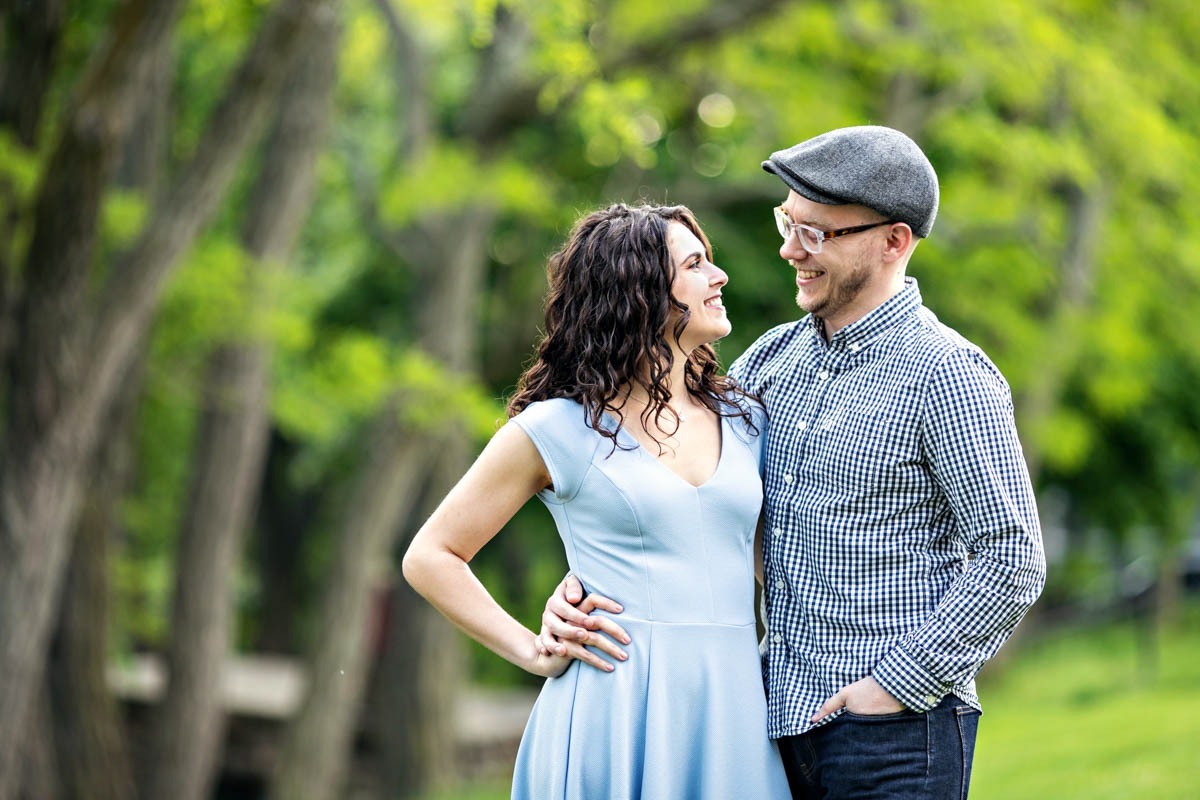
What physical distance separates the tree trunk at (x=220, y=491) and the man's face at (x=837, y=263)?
703 centimetres

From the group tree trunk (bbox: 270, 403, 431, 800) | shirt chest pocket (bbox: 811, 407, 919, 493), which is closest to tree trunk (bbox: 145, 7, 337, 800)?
tree trunk (bbox: 270, 403, 431, 800)

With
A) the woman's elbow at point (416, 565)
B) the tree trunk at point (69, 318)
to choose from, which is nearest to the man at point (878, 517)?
the woman's elbow at point (416, 565)

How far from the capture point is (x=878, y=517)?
2863 mm

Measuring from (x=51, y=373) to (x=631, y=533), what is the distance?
486cm

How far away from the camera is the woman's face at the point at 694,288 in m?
3.04

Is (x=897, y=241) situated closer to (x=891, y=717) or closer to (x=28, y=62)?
(x=891, y=717)

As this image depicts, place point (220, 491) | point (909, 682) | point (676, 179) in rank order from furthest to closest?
point (676, 179) < point (220, 491) < point (909, 682)

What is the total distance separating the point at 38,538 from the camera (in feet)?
23.7

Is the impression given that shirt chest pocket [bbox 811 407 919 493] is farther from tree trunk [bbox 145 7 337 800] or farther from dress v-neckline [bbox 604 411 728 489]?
tree trunk [bbox 145 7 337 800]

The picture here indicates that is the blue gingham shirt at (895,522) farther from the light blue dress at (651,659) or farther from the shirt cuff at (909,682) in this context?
the light blue dress at (651,659)

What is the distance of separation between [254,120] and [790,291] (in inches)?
265

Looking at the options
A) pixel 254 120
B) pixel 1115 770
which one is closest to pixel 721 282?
pixel 254 120

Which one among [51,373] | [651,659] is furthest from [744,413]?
→ [51,373]

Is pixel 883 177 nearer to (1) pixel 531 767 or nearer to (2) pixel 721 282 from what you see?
(2) pixel 721 282
